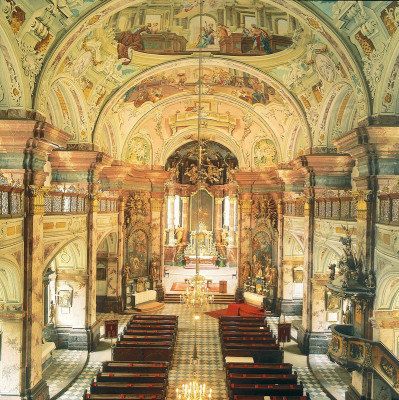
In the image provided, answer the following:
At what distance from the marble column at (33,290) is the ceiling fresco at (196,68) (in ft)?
8.82

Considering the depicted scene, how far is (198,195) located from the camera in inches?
512

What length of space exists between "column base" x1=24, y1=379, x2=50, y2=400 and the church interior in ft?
0.20

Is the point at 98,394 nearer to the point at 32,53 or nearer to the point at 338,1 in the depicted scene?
the point at 32,53

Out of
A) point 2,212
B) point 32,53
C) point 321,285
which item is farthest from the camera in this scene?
point 321,285

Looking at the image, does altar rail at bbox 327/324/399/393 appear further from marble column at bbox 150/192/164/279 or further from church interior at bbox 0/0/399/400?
marble column at bbox 150/192/164/279

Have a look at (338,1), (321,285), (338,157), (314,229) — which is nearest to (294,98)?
(338,157)

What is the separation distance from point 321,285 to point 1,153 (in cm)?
1249

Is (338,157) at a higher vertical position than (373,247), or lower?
higher

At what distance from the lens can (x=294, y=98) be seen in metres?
16.4

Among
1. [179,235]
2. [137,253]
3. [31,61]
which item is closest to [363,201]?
[31,61]

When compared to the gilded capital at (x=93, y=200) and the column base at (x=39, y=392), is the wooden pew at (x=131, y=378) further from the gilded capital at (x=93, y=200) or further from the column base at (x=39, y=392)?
the gilded capital at (x=93, y=200)

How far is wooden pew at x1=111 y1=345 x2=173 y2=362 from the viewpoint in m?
13.9

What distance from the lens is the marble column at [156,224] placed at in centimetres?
2472

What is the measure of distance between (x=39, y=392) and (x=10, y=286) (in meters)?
3.18
